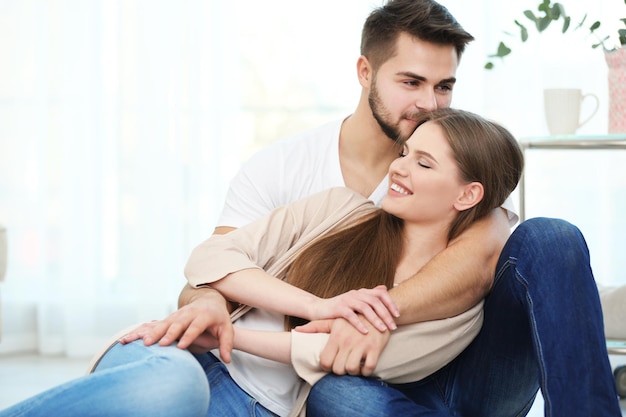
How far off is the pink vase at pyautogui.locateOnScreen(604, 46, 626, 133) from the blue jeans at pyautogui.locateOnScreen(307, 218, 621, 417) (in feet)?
3.53

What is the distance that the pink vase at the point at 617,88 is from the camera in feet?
7.59

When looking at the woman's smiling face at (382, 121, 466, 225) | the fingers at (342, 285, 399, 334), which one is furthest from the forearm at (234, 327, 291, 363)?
the woman's smiling face at (382, 121, 466, 225)

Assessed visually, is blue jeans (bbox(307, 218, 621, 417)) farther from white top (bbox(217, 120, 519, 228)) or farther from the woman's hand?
white top (bbox(217, 120, 519, 228))

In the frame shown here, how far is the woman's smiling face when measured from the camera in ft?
4.95

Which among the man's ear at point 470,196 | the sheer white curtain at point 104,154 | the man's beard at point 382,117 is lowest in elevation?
the sheer white curtain at point 104,154

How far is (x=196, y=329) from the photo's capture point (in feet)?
4.38

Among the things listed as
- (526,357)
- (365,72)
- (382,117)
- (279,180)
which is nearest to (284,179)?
(279,180)

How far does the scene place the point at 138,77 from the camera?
10.3 feet

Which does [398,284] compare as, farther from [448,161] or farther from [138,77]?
[138,77]

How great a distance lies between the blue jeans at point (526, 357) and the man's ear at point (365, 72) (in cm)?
67

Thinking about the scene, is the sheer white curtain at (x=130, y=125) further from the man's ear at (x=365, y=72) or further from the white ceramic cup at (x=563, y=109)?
the man's ear at (x=365, y=72)

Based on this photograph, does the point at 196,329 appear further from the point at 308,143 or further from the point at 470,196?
the point at 308,143

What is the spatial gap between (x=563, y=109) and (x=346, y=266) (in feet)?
3.73

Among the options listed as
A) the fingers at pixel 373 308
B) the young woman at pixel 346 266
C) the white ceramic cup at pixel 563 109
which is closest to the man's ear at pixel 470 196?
the young woman at pixel 346 266
